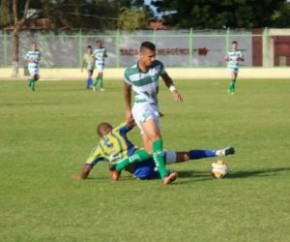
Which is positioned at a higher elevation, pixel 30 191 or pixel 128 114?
pixel 128 114

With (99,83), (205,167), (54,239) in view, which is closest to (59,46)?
(99,83)

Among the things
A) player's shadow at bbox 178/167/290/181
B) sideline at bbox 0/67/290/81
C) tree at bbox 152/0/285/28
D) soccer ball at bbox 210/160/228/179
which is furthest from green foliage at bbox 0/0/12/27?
soccer ball at bbox 210/160/228/179

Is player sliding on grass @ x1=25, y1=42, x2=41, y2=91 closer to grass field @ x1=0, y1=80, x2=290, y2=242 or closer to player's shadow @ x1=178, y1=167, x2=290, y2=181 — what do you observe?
grass field @ x1=0, y1=80, x2=290, y2=242

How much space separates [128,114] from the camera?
11.6m

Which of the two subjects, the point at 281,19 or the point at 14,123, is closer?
the point at 14,123

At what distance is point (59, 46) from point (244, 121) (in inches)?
1699

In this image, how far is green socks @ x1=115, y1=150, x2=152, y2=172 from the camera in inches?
442

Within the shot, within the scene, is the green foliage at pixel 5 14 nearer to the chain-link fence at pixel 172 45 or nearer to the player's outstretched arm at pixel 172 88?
the chain-link fence at pixel 172 45

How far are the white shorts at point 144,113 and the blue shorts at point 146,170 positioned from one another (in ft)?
1.55

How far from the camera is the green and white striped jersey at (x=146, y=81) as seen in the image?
11.2 m

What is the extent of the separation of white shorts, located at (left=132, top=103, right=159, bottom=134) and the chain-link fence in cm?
4823

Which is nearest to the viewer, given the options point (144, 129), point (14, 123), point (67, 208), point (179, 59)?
point (67, 208)

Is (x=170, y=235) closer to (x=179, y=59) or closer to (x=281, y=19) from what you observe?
(x=179, y=59)

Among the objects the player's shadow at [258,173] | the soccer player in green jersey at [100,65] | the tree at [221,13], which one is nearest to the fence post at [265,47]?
the tree at [221,13]
